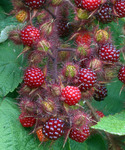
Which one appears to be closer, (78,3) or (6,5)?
(78,3)

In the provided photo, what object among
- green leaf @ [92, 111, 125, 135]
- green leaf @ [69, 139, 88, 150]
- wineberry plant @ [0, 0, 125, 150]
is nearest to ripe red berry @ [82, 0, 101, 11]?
wineberry plant @ [0, 0, 125, 150]

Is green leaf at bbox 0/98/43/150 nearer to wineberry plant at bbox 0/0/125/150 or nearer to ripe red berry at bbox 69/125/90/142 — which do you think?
wineberry plant at bbox 0/0/125/150

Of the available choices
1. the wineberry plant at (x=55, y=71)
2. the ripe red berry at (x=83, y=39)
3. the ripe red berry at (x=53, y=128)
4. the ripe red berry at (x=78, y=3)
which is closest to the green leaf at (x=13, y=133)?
the wineberry plant at (x=55, y=71)

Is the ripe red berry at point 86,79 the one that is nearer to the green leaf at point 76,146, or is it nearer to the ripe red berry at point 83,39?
the ripe red berry at point 83,39

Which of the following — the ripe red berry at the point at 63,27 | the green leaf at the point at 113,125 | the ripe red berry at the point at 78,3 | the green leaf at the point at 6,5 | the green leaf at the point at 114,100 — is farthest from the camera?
the green leaf at the point at 114,100

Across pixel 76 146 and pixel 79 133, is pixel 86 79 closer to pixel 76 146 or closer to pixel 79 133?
pixel 79 133

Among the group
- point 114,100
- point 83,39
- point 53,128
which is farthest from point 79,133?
point 114,100
